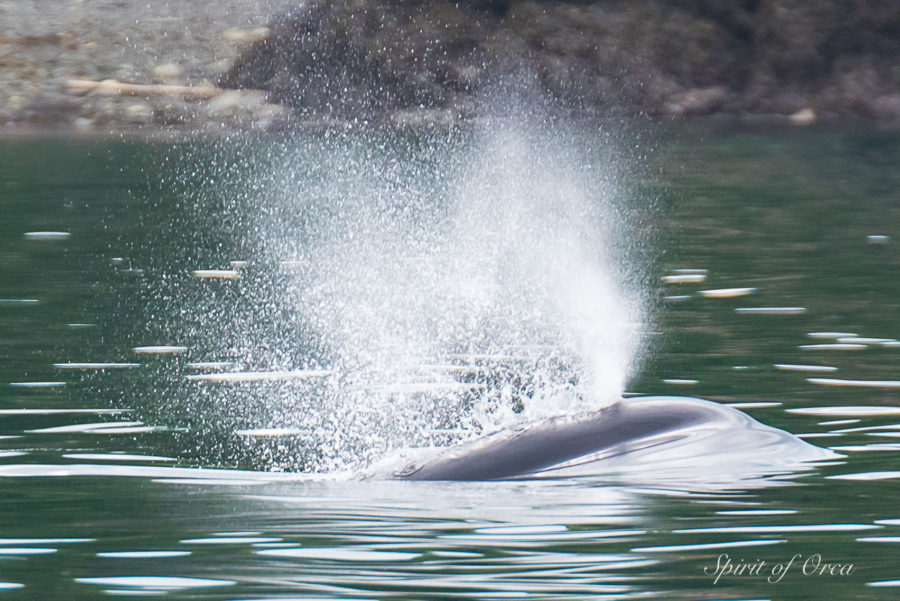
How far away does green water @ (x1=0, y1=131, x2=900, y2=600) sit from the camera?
336 inches

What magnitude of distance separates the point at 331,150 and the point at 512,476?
38.5 metres

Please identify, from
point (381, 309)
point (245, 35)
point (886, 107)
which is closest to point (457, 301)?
point (381, 309)

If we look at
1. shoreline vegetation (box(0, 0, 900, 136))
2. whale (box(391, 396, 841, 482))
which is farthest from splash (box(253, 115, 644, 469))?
shoreline vegetation (box(0, 0, 900, 136))

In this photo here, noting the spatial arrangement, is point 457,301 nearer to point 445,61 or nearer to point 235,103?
point 235,103

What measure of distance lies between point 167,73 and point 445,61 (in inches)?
362

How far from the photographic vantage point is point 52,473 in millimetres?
11047

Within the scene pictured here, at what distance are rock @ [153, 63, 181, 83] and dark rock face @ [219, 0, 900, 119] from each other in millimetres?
1706

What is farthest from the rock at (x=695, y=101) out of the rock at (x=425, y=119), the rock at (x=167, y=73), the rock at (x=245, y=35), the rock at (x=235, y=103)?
the rock at (x=167, y=73)

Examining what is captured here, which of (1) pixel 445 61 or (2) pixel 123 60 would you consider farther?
(2) pixel 123 60

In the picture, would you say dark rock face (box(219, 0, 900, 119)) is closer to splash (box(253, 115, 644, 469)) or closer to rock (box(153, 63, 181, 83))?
rock (box(153, 63, 181, 83))

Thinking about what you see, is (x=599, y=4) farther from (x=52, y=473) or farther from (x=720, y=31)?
(x=52, y=473)

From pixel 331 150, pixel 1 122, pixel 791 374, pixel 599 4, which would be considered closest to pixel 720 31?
pixel 599 4

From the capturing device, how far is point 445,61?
58.1 meters

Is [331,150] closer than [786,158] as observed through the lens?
No
